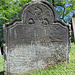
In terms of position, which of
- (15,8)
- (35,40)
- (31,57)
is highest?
(15,8)

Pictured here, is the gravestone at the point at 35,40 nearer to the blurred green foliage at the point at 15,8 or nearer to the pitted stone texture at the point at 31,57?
the pitted stone texture at the point at 31,57

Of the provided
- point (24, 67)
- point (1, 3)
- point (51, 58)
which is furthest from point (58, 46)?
point (1, 3)

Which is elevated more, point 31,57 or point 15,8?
point 15,8

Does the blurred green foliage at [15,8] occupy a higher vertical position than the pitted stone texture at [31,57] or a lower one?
higher

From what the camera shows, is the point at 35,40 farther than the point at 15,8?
No

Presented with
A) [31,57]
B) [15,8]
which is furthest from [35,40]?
[15,8]

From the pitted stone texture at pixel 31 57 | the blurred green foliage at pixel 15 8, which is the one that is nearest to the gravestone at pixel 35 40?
the pitted stone texture at pixel 31 57

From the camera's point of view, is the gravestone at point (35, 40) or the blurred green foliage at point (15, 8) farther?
the blurred green foliage at point (15, 8)

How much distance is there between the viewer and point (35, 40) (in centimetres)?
324

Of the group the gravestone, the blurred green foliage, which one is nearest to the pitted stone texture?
the gravestone

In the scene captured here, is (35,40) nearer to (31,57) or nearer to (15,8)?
(31,57)

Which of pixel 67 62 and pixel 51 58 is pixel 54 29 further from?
pixel 67 62

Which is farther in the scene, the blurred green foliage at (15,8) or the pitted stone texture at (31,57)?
the blurred green foliage at (15,8)

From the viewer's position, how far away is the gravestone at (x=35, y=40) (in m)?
3.18
